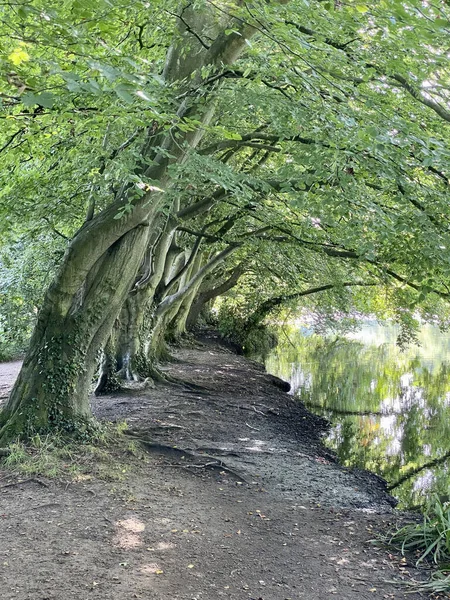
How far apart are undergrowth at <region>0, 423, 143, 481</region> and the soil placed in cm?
13

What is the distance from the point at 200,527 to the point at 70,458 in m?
2.16

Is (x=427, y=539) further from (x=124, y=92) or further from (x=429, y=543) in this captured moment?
(x=124, y=92)

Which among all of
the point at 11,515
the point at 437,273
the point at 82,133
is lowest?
the point at 11,515

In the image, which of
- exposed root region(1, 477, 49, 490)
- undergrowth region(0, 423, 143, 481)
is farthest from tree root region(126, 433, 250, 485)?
exposed root region(1, 477, 49, 490)

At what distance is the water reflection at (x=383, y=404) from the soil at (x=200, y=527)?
1967 millimetres

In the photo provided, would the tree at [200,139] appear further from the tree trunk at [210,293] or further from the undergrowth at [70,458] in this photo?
the tree trunk at [210,293]

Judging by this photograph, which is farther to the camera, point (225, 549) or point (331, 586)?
point (225, 549)

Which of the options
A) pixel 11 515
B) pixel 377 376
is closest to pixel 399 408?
pixel 377 376

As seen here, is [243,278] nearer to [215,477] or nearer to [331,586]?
[215,477]

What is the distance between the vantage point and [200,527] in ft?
19.2

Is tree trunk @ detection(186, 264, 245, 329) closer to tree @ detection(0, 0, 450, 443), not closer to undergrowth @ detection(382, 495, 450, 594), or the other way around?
tree @ detection(0, 0, 450, 443)

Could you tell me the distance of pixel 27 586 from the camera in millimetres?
4309

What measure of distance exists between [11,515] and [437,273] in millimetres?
6379

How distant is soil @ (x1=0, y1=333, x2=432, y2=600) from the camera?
15.2 feet
